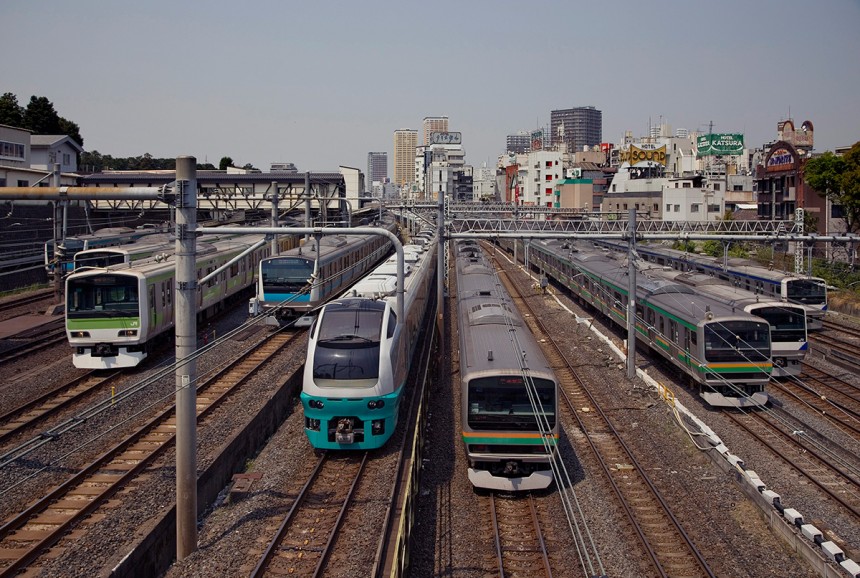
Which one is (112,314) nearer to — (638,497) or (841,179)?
(638,497)

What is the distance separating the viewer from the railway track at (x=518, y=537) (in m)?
8.98

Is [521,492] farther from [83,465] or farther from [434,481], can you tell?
[83,465]

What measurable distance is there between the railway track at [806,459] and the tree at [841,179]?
905 inches

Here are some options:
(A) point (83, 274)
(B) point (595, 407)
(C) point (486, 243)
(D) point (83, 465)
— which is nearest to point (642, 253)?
(B) point (595, 407)

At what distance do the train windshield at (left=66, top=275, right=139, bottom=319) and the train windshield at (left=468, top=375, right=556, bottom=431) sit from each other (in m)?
9.54

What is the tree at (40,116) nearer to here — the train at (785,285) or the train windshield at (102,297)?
the train windshield at (102,297)

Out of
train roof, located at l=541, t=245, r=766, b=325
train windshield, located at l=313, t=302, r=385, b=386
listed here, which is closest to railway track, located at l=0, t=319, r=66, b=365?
train windshield, located at l=313, t=302, r=385, b=386

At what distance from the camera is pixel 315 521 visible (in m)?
9.94

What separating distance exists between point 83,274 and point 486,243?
59.8 meters

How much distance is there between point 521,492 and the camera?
11172mm

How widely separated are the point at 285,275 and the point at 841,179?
92.3ft

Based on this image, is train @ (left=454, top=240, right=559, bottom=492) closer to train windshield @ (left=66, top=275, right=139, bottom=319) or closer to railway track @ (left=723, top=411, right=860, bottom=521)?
railway track @ (left=723, top=411, right=860, bottom=521)

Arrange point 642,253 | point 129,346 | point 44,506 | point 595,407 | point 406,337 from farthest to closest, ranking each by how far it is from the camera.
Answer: point 642,253
point 129,346
point 595,407
point 406,337
point 44,506

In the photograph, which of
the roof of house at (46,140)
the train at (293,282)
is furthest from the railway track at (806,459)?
the roof of house at (46,140)
